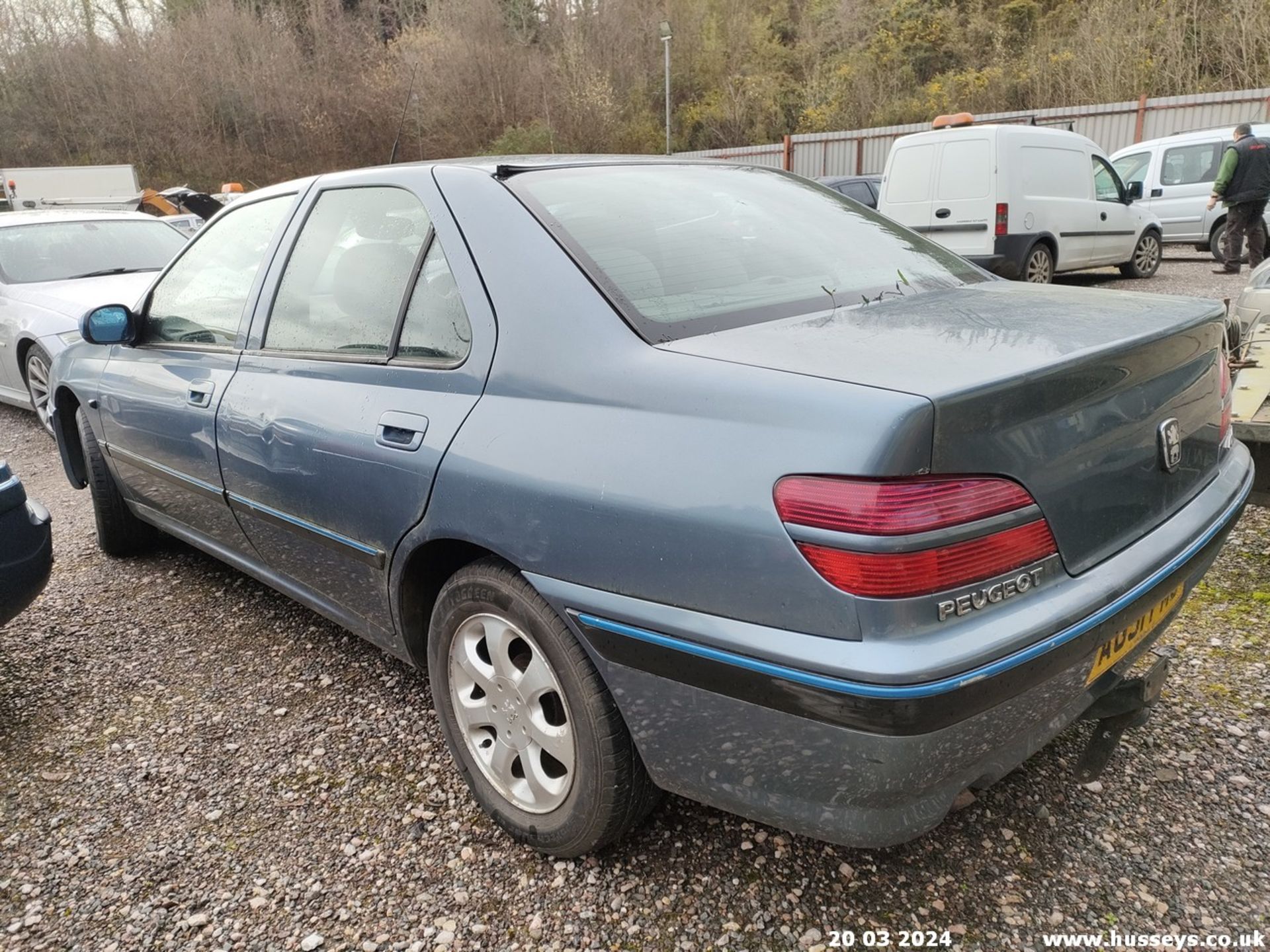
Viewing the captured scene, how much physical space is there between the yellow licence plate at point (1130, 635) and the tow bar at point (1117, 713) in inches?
3.0

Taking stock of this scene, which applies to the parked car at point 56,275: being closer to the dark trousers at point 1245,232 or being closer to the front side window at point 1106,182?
the front side window at point 1106,182

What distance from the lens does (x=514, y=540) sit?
70.5 inches

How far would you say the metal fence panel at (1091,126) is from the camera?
54.6 ft

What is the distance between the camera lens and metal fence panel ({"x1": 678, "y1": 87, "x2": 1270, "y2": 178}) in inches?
655

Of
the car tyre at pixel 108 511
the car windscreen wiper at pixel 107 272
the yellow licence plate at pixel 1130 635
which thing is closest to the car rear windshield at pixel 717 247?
the yellow licence plate at pixel 1130 635

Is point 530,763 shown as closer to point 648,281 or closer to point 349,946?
point 349,946

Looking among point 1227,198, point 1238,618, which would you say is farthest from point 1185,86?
point 1238,618

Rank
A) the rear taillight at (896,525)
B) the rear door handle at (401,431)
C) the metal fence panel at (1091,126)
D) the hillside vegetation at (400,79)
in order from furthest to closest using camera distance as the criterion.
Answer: the hillside vegetation at (400,79), the metal fence panel at (1091,126), the rear door handle at (401,431), the rear taillight at (896,525)

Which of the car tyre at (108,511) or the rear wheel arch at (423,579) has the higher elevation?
the rear wheel arch at (423,579)

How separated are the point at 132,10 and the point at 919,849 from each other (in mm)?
41250

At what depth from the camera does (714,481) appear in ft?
4.91

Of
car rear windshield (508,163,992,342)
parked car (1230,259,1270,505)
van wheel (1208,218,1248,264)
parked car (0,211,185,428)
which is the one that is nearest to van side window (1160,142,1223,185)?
van wheel (1208,218,1248,264)

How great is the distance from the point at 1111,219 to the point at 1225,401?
31.9 ft

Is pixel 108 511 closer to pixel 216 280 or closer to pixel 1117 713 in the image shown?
pixel 216 280
